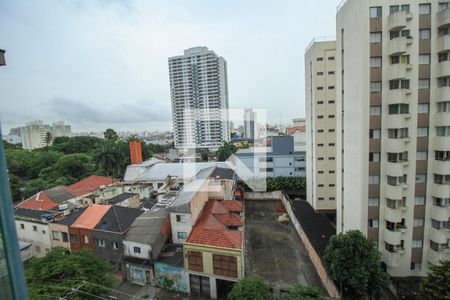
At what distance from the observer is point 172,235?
13.8 m

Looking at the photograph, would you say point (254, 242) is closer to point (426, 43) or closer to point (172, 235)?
point (172, 235)

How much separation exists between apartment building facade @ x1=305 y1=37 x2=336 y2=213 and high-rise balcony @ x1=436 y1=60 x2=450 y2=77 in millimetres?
8987

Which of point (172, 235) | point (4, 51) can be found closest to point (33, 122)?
point (172, 235)

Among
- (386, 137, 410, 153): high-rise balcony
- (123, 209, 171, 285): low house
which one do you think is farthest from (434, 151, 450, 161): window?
(123, 209, 171, 285): low house

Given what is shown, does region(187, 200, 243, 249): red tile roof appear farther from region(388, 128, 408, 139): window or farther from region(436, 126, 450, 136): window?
region(436, 126, 450, 136): window

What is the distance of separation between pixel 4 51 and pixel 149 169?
1206 inches

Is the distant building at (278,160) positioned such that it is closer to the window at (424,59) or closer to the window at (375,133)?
the window at (375,133)

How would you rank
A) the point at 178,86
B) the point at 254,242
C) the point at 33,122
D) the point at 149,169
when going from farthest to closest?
1. the point at 33,122
2. the point at 178,86
3. the point at 149,169
4. the point at 254,242

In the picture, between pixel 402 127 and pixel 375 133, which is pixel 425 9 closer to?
pixel 402 127

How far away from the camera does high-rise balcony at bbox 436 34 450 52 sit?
1075cm

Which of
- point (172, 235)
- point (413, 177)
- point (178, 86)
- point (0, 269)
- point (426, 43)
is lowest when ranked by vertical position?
point (172, 235)

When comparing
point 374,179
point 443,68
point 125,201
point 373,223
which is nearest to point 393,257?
point 373,223

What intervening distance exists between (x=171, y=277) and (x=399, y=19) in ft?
57.9

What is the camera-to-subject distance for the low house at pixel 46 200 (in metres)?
17.7
